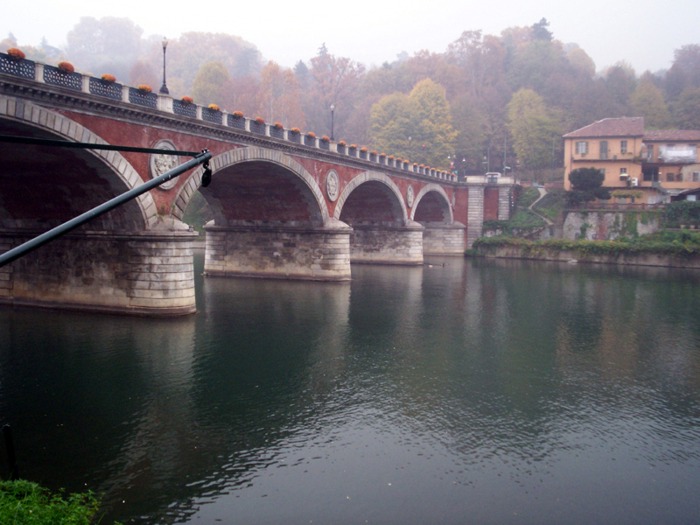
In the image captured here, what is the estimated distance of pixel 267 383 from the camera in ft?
61.1

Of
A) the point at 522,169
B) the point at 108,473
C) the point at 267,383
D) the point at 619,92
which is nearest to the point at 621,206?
the point at 522,169

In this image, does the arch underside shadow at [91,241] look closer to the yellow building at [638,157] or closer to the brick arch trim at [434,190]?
the brick arch trim at [434,190]

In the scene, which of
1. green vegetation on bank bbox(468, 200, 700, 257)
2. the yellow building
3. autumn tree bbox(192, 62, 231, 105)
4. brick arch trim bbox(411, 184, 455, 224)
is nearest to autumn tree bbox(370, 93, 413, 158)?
brick arch trim bbox(411, 184, 455, 224)

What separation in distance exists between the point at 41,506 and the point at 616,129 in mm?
73327

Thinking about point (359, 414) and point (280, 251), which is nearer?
point (359, 414)

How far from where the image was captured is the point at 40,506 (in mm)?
9289

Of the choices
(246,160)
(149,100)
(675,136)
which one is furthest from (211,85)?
(149,100)

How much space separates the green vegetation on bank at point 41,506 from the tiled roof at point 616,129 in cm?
7075

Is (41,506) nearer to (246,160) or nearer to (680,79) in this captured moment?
(246,160)

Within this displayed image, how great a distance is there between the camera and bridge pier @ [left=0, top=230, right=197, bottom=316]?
26406mm

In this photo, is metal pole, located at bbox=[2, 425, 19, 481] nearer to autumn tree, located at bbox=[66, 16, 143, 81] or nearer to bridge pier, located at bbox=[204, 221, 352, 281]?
bridge pier, located at bbox=[204, 221, 352, 281]

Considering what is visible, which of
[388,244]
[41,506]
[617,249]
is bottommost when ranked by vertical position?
[41,506]

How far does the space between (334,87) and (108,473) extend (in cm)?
10458

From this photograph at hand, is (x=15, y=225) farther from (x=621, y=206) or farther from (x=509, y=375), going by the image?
(x=621, y=206)
